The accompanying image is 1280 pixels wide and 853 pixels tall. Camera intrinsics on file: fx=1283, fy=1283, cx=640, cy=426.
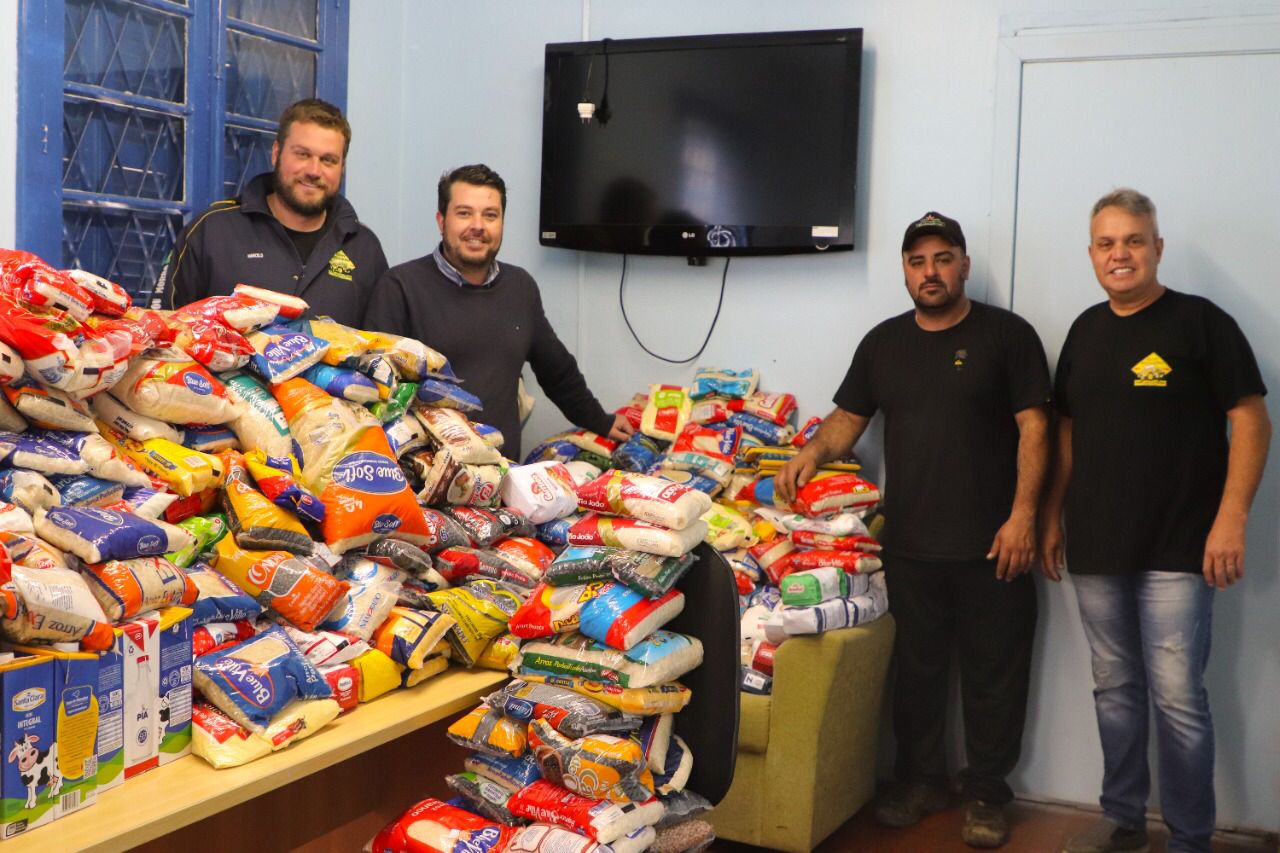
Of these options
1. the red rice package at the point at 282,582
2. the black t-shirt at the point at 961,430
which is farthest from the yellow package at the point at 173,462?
the black t-shirt at the point at 961,430

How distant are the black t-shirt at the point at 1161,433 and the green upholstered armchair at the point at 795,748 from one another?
2.57 feet

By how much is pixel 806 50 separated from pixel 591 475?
182 cm

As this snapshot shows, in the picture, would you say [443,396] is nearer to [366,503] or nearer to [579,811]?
[366,503]

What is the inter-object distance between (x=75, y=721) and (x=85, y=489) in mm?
418

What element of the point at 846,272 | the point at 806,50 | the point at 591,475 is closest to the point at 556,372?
the point at 591,475

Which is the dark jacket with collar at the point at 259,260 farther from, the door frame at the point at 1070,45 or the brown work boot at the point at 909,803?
the brown work boot at the point at 909,803

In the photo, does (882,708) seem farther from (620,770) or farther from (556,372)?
(620,770)

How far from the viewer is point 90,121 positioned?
381cm

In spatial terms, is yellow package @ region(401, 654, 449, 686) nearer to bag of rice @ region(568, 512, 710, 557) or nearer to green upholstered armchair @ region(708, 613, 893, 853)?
bag of rice @ region(568, 512, 710, 557)

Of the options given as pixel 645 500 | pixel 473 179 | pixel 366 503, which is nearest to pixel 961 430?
pixel 473 179

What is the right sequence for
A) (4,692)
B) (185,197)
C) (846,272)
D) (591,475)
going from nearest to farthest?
1. (4,692)
2. (591,475)
3. (185,197)
4. (846,272)

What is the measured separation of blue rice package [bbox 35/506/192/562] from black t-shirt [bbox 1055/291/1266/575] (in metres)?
2.63

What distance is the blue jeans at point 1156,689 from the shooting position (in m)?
→ 3.51

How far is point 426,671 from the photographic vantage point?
88.3 inches
